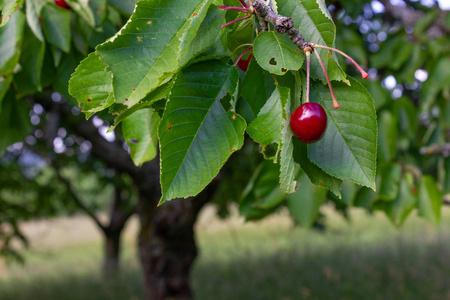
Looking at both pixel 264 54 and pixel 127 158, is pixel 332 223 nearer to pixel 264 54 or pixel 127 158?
pixel 127 158

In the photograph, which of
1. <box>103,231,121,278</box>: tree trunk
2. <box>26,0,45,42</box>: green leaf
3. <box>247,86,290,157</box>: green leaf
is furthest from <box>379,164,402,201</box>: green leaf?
<box>103,231,121,278</box>: tree trunk

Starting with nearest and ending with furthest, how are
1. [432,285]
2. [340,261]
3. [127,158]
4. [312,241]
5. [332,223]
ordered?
[127,158]
[432,285]
[340,261]
[312,241]
[332,223]

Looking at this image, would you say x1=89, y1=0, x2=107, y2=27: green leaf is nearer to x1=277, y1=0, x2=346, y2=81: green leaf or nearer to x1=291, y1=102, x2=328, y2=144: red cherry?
x1=277, y1=0, x2=346, y2=81: green leaf

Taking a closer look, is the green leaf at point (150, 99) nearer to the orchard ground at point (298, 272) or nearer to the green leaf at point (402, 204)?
the green leaf at point (402, 204)

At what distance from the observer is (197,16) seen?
2.11 ft

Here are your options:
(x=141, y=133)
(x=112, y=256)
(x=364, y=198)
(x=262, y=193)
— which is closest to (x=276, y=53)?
(x=141, y=133)

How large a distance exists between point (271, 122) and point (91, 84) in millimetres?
333

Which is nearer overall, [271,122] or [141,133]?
[271,122]

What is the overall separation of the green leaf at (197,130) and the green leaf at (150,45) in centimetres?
4

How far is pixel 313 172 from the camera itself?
2.44 feet

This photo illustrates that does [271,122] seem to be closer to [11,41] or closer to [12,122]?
[11,41]

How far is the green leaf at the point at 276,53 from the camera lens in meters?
0.65

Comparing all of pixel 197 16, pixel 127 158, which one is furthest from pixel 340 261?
pixel 197 16

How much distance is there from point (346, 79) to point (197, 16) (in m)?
0.27
